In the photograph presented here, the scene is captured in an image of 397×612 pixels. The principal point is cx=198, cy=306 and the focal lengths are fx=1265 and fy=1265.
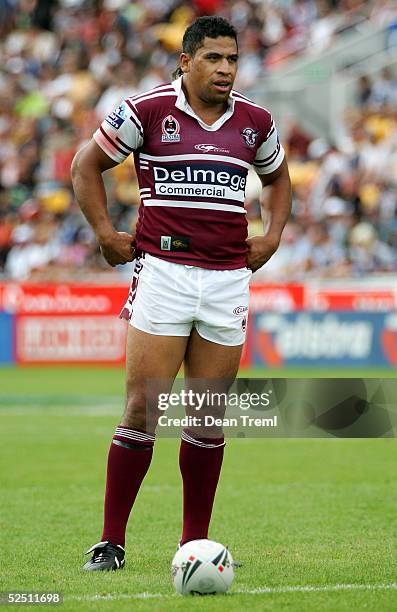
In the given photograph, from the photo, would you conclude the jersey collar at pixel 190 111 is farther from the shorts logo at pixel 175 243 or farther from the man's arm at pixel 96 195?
the shorts logo at pixel 175 243

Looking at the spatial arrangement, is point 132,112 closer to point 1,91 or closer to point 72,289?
point 72,289

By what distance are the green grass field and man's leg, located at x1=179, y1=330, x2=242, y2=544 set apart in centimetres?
29

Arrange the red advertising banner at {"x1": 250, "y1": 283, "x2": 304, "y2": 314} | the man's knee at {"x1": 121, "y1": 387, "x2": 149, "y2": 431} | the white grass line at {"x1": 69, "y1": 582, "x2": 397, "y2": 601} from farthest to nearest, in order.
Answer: the red advertising banner at {"x1": 250, "y1": 283, "x2": 304, "y2": 314}
the man's knee at {"x1": 121, "y1": 387, "x2": 149, "y2": 431}
the white grass line at {"x1": 69, "y1": 582, "x2": 397, "y2": 601}

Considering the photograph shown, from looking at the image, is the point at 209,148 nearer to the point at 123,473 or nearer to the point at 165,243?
the point at 165,243

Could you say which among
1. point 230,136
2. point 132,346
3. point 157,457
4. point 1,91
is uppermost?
point 1,91

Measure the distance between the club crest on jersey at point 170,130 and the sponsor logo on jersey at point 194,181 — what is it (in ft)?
0.42

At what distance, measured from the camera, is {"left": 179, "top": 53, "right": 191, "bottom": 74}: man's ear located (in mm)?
5891

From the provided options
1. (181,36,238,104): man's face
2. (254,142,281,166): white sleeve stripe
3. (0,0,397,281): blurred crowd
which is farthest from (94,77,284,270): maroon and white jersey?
(0,0,397,281): blurred crowd

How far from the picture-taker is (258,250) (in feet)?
20.0

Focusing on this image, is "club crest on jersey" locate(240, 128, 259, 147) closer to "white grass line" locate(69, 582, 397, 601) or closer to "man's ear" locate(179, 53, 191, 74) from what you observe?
"man's ear" locate(179, 53, 191, 74)

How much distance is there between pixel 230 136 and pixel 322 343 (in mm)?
12907

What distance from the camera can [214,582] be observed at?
531 centimetres

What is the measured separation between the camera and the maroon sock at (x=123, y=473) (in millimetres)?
5969

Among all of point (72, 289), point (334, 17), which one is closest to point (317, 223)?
point (72, 289)
